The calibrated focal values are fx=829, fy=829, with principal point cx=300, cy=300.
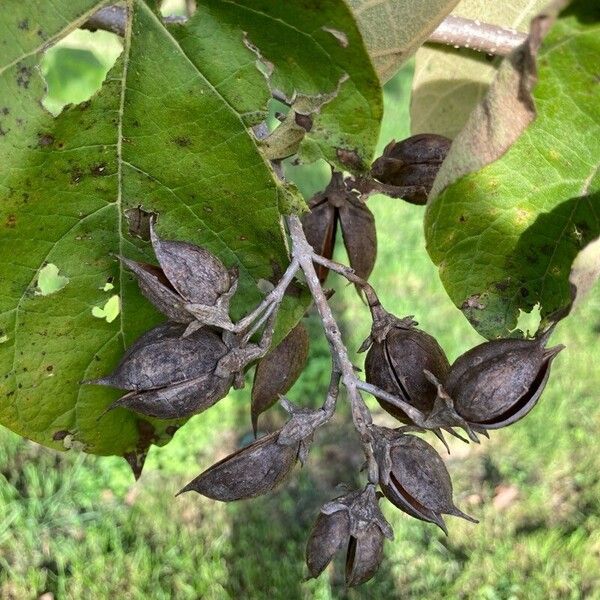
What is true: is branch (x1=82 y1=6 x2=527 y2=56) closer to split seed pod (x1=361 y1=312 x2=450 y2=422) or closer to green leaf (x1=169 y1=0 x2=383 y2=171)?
green leaf (x1=169 y1=0 x2=383 y2=171)

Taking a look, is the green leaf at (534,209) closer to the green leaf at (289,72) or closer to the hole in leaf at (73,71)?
the green leaf at (289,72)

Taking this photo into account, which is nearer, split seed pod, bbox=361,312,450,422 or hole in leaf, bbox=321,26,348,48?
hole in leaf, bbox=321,26,348,48

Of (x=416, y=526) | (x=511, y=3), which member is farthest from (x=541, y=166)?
(x=416, y=526)

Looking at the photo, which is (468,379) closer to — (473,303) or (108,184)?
(473,303)

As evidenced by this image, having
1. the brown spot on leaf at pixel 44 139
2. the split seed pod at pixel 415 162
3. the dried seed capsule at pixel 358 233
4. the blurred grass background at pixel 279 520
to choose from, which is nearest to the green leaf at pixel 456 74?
the split seed pod at pixel 415 162

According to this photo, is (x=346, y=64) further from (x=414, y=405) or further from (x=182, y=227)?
(x=414, y=405)

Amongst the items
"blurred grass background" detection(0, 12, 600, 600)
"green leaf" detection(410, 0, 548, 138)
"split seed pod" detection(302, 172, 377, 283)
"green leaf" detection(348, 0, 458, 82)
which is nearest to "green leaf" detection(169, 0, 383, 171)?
"green leaf" detection(348, 0, 458, 82)
